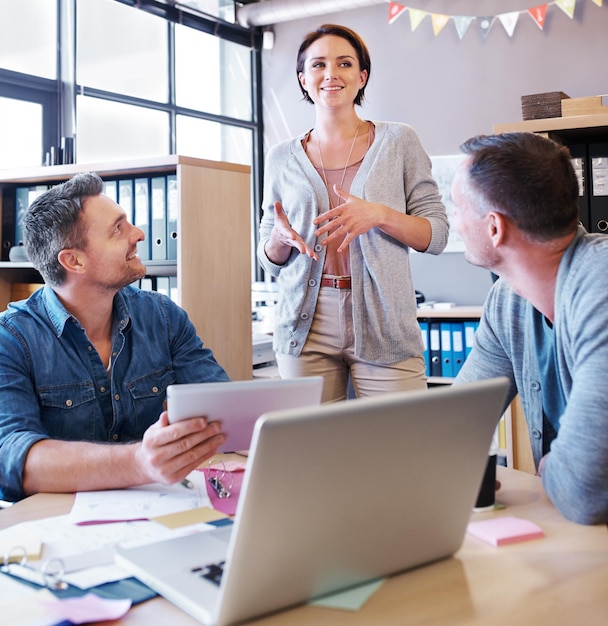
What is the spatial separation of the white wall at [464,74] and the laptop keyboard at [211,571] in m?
4.24

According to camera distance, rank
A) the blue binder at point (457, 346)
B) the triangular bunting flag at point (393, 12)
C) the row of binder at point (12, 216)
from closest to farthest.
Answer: the row of binder at point (12, 216) < the blue binder at point (457, 346) < the triangular bunting flag at point (393, 12)

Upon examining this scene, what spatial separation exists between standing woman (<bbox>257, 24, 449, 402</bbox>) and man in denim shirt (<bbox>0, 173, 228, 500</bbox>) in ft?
1.32

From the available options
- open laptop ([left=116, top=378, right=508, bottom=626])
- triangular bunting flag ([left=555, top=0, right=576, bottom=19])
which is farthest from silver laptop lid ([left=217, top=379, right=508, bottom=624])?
triangular bunting flag ([left=555, top=0, right=576, bottom=19])

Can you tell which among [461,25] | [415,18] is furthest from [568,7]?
[415,18]

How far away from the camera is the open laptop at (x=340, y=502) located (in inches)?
29.0

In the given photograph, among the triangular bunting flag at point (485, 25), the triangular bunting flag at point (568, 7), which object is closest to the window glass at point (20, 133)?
the triangular bunting flag at point (485, 25)

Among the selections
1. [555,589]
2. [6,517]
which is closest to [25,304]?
[6,517]

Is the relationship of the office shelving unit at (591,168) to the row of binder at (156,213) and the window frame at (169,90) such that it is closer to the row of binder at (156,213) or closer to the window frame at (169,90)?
the row of binder at (156,213)

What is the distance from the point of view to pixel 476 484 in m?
0.94

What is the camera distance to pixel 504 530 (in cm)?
104

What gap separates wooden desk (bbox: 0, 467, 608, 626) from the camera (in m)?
0.81

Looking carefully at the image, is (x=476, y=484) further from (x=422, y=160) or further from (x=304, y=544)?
(x=422, y=160)

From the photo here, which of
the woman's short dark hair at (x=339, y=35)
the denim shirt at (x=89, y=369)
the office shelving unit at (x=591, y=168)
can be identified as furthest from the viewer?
the office shelving unit at (x=591, y=168)

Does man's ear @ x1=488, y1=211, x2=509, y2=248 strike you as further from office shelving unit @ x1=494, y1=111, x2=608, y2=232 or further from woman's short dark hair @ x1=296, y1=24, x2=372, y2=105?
office shelving unit @ x1=494, y1=111, x2=608, y2=232
